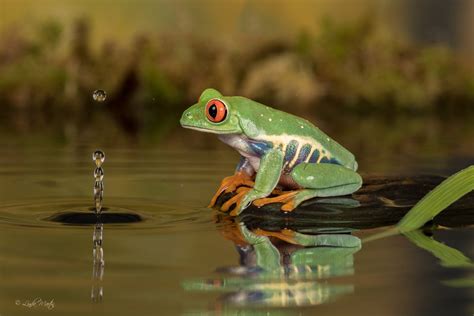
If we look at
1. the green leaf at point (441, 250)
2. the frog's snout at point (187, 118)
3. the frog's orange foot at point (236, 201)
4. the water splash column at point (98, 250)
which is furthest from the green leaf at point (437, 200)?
the water splash column at point (98, 250)

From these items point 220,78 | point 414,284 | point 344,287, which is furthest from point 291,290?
point 220,78

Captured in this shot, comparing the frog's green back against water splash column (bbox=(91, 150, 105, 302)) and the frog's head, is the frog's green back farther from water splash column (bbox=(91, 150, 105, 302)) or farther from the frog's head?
water splash column (bbox=(91, 150, 105, 302))

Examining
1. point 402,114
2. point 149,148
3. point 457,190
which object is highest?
point 402,114

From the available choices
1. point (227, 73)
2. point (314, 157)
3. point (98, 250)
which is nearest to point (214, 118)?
point (314, 157)

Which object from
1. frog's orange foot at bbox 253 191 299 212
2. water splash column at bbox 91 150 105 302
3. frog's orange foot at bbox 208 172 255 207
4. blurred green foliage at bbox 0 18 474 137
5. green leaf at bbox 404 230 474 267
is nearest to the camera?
water splash column at bbox 91 150 105 302

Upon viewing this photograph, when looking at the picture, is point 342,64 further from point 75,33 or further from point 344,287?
point 344,287
